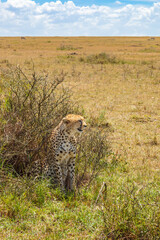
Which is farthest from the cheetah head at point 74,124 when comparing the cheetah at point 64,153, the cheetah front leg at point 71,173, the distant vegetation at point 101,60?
the distant vegetation at point 101,60

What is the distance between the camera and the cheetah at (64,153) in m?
3.54

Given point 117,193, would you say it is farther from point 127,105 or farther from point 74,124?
point 127,105

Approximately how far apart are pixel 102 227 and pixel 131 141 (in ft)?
12.1

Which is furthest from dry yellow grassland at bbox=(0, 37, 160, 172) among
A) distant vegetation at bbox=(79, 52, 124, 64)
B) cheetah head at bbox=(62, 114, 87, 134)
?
distant vegetation at bbox=(79, 52, 124, 64)

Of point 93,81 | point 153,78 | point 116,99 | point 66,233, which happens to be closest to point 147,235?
point 66,233

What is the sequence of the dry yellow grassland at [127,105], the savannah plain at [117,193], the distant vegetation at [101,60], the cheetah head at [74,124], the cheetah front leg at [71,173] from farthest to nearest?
the distant vegetation at [101,60]
the dry yellow grassland at [127,105]
the cheetah front leg at [71,173]
the cheetah head at [74,124]
the savannah plain at [117,193]

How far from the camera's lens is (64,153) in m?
3.62

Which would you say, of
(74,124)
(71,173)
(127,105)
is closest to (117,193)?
(71,173)

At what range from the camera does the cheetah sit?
3.54 metres

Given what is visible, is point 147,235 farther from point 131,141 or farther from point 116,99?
point 116,99

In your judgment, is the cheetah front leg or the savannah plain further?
the cheetah front leg

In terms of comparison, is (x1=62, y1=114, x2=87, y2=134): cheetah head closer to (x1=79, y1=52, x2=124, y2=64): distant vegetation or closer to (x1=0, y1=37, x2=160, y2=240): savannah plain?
(x1=0, y1=37, x2=160, y2=240): savannah plain

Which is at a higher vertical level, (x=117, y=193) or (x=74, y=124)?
(x=74, y=124)

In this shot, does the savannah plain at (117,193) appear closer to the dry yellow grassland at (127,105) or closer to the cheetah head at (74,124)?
the dry yellow grassland at (127,105)
